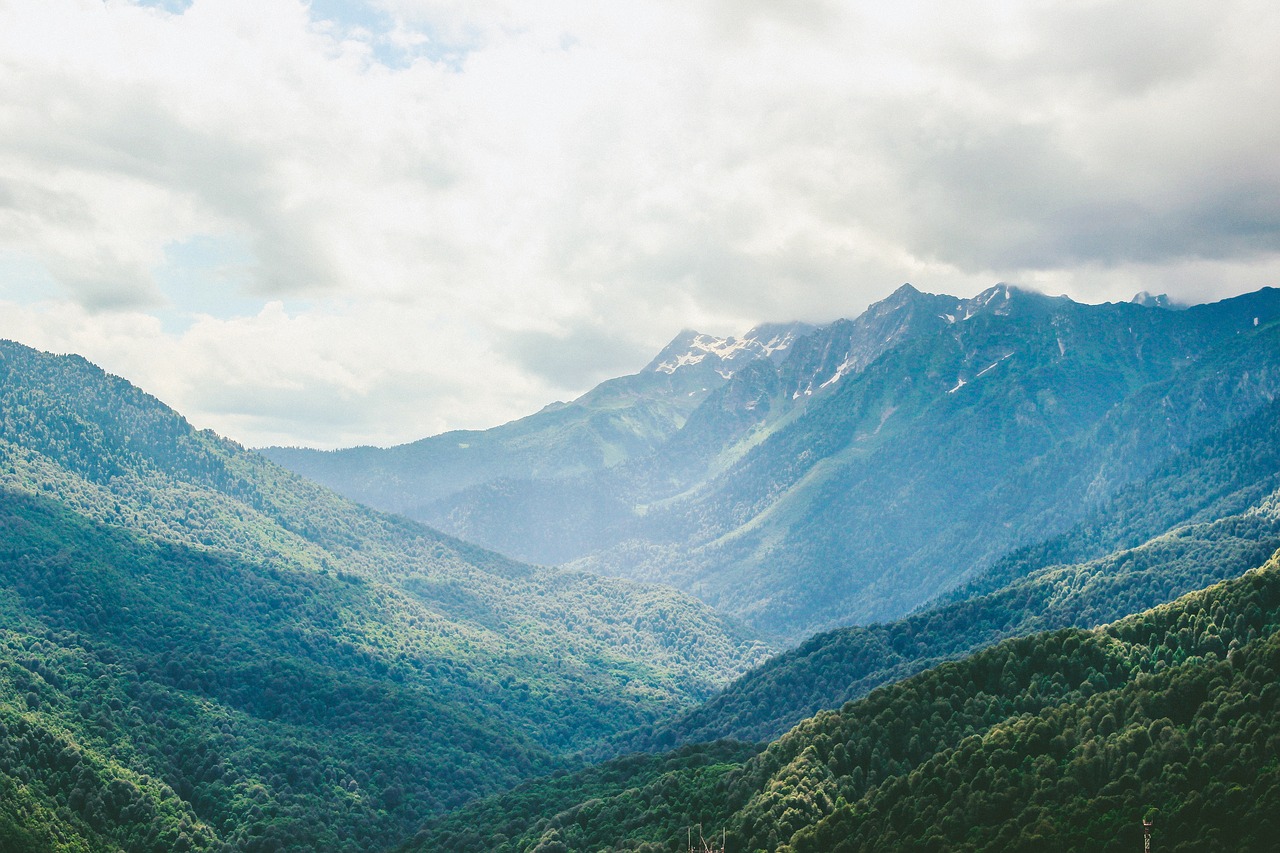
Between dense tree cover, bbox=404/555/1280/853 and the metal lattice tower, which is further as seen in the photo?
the metal lattice tower

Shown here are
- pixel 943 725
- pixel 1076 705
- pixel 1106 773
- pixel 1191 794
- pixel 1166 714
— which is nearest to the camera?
pixel 1191 794

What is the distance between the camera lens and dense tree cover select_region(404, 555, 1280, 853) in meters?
132

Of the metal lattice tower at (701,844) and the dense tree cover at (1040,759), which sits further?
the metal lattice tower at (701,844)

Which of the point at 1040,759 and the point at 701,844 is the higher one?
the point at 1040,759

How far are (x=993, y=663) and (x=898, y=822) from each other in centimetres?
5071

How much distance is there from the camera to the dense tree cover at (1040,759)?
13150 centimetres

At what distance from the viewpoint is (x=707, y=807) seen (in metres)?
184

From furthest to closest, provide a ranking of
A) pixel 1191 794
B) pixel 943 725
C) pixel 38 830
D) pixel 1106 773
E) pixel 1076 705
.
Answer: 1. pixel 38 830
2. pixel 943 725
3. pixel 1076 705
4. pixel 1106 773
5. pixel 1191 794

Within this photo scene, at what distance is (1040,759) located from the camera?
14900 centimetres

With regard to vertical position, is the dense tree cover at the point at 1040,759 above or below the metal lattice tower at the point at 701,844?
Result: above

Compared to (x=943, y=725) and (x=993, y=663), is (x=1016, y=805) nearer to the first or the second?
(x=943, y=725)

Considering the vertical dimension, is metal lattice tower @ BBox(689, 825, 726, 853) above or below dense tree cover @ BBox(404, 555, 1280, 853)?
below

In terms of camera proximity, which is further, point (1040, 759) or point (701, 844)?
point (701, 844)

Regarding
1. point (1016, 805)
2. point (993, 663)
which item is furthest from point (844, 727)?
point (1016, 805)
